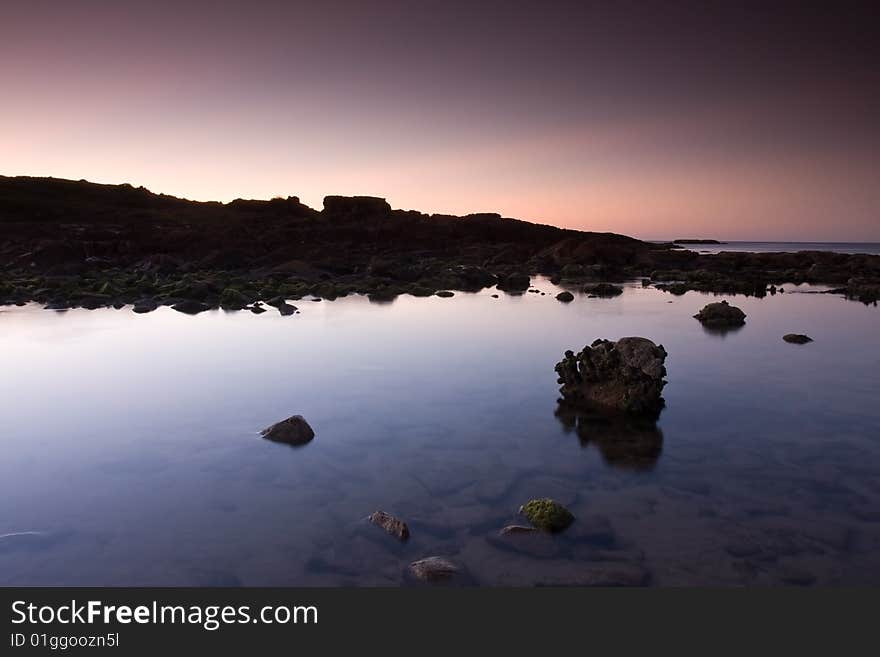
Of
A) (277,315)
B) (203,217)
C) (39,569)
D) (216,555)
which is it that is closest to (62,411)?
(39,569)

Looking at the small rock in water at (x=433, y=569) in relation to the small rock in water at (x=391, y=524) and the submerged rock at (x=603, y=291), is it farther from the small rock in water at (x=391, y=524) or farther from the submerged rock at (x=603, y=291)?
the submerged rock at (x=603, y=291)

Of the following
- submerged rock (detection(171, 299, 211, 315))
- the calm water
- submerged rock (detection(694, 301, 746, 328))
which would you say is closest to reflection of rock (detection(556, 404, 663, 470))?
the calm water

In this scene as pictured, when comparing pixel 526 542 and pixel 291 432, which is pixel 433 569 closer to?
pixel 526 542

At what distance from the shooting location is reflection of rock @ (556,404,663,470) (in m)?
14.6

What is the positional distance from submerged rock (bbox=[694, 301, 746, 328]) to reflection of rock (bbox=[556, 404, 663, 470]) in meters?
22.5

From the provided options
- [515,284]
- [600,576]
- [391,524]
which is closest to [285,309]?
[515,284]

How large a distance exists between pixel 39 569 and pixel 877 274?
86.9 metres

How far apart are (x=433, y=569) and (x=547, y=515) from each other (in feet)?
8.73

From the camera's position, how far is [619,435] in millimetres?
16359

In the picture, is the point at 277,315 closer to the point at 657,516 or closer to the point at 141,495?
the point at 141,495

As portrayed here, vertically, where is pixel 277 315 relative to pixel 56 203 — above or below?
below

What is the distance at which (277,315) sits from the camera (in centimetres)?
4119

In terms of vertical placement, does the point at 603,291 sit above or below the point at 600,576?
above

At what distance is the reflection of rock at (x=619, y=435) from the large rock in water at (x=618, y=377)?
63cm
